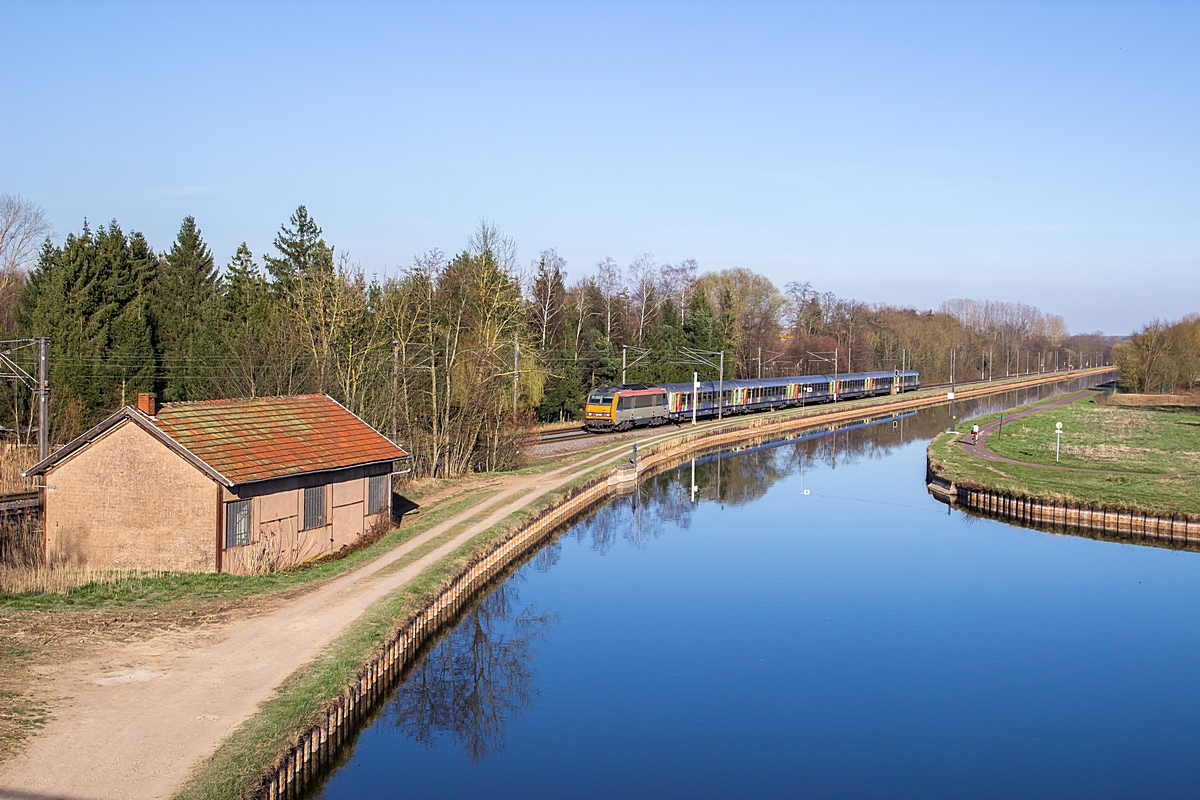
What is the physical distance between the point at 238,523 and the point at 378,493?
20.5 ft

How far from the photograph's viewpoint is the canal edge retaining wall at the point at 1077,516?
35375 mm

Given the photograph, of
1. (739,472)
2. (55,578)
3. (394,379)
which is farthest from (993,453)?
(55,578)

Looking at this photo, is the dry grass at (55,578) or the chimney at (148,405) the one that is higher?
the chimney at (148,405)

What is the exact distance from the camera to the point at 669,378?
8862cm

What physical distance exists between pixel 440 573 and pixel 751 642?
24.7 ft

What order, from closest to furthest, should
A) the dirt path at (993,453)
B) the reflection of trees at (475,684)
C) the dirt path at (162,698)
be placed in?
the dirt path at (162,698) < the reflection of trees at (475,684) < the dirt path at (993,453)

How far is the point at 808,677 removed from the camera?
19.6m

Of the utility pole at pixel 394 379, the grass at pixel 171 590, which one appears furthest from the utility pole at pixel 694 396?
the grass at pixel 171 590

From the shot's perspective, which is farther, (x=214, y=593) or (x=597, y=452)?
(x=597, y=452)

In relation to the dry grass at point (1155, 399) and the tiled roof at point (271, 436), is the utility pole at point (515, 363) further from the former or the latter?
the dry grass at point (1155, 399)

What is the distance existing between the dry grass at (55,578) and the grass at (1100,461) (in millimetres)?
32618

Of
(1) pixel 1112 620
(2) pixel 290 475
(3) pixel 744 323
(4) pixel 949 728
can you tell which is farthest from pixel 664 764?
(3) pixel 744 323

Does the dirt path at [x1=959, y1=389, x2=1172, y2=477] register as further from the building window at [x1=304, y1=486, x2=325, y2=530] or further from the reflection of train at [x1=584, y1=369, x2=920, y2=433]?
the building window at [x1=304, y1=486, x2=325, y2=530]

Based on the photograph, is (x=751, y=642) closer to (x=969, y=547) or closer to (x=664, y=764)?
(x=664, y=764)
